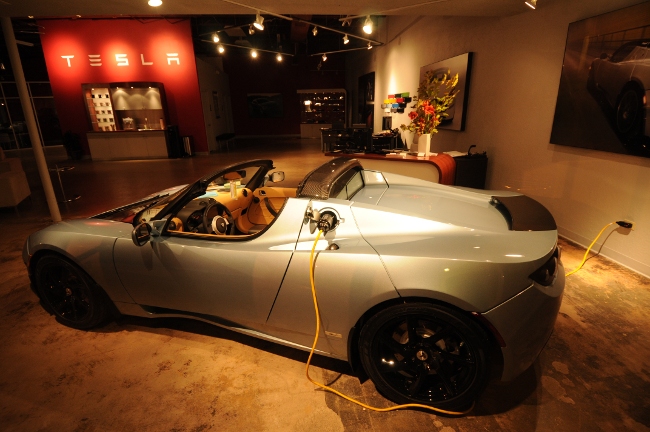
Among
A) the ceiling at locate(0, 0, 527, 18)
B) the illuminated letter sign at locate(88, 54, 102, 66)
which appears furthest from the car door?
the illuminated letter sign at locate(88, 54, 102, 66)

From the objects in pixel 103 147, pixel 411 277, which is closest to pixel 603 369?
pixel 411 277

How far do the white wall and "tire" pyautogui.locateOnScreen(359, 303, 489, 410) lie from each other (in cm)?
266

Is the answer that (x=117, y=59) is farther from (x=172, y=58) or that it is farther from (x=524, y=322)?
(x=524, y=322)

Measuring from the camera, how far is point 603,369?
6.32 feet

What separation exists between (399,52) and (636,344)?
27.9ft

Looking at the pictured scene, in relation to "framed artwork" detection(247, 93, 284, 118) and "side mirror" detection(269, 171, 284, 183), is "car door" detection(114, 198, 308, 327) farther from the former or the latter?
"framed artwork" detection(247, 93, 284, 118)

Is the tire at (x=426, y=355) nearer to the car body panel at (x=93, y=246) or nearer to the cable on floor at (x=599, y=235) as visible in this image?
the car body panel at (x=93, y=246)

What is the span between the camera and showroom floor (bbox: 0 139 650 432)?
164 centimetres

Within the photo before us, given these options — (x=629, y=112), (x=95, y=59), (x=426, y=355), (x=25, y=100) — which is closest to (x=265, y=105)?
(x=95, y=59)

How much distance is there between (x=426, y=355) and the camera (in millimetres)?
1591

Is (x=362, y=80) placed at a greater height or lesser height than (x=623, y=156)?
greater

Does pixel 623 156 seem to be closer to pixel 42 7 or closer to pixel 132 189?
pixel 42 7

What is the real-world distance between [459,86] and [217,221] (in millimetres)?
5112

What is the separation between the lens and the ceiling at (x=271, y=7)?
4090 millimetres
